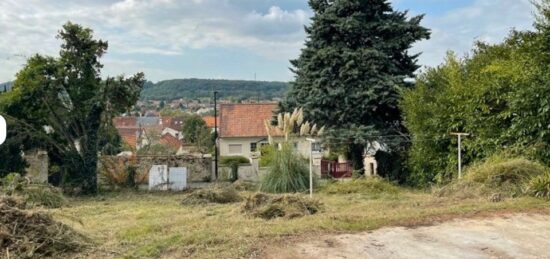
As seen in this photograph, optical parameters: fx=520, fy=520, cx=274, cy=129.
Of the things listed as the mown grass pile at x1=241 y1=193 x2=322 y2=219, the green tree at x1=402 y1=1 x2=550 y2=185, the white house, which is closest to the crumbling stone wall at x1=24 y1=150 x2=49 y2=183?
the green tree at x1=402 y1=1 x2=550 y2=185

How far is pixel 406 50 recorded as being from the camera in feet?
56.7

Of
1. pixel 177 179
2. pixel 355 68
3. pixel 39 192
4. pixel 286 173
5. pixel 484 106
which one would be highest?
pixel 355 68

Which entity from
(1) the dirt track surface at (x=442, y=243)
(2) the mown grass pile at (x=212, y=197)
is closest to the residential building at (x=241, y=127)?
(2) the mown grass pile at (x=212, y=197)

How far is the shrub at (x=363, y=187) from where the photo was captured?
1255cm

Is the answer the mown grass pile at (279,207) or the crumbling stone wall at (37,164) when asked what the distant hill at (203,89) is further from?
the mown grass pile at (279,207)

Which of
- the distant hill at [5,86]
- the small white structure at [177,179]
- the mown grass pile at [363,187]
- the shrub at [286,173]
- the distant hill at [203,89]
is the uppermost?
the distant hill at [203,89]

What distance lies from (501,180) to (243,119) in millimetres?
31891

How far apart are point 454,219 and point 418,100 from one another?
726 centimetres

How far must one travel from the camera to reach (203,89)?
75.0 metres

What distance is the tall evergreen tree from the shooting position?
16.3 metres

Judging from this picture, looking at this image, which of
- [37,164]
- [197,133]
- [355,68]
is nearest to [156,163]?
[37,164]

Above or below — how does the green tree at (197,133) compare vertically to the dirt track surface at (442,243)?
above

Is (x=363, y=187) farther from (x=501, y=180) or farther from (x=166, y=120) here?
(x=166, y=120)

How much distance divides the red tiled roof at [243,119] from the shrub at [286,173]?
25728 millimetres
